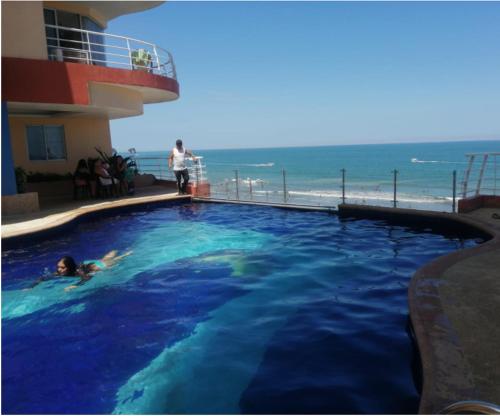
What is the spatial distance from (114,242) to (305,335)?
5.80 m


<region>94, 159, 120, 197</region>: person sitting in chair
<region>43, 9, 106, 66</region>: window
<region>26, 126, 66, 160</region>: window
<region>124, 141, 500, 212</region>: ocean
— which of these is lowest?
<region>124, 141, 500, 212</region>: ocean

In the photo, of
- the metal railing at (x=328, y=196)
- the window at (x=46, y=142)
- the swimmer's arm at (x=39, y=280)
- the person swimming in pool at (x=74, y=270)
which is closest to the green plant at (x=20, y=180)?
the window at (x=46, y=142)

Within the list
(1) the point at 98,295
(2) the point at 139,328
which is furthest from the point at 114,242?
(2) the point at 139,328

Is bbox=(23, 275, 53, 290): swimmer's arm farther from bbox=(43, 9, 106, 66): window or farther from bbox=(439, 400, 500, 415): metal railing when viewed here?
bbox=(43, 9, 106, 66): window

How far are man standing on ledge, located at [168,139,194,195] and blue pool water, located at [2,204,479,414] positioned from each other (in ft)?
15.3

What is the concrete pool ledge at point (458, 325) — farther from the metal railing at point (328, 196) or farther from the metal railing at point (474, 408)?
the metal railing at point (328, 196)

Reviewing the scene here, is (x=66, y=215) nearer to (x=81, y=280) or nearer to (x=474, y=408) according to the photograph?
(x=81, y=280)

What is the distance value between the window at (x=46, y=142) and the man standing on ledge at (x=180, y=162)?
4.43 m

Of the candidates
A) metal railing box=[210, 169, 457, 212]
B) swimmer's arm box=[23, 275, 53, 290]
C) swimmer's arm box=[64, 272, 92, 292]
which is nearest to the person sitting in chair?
metal railing box=[210, 169, 457, 212]

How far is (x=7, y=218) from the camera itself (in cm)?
1034

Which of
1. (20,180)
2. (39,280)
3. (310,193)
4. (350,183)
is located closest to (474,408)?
(39,280)

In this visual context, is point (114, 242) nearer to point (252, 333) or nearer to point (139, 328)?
point (139, 328)

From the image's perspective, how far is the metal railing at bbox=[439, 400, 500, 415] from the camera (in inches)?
78.2

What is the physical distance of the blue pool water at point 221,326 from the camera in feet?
11.7
